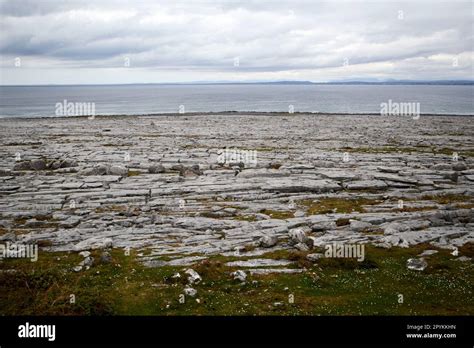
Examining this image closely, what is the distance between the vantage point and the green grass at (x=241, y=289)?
63.0 ft

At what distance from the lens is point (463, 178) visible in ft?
153

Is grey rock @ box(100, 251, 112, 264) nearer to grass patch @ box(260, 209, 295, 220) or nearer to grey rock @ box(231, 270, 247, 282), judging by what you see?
grey rock @ box(231, 270, 247, 282)

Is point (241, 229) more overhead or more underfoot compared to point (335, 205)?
more underfoot

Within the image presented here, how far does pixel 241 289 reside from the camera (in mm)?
21625

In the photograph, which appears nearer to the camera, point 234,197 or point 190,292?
point 190,292

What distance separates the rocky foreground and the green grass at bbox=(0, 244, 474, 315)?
172 centimetres

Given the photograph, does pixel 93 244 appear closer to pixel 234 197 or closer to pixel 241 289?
pixel 241 289

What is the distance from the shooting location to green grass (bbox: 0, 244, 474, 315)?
1919cm

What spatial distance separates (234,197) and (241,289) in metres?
17.7

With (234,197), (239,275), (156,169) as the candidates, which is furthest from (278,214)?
(156,169)
